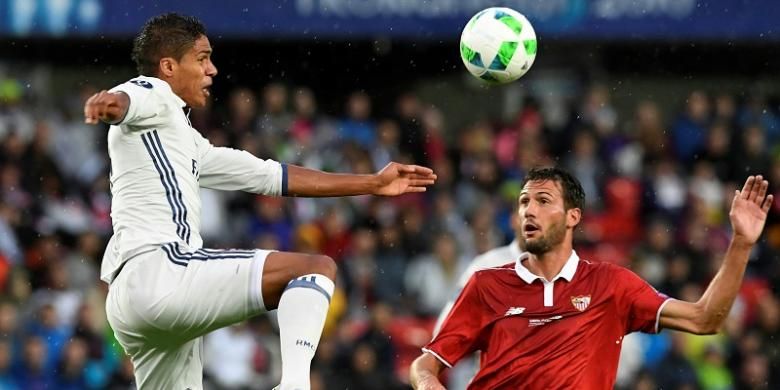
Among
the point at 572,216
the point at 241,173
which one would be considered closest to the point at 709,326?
the point at 572,216

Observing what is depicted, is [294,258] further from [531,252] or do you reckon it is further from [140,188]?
[531,252]

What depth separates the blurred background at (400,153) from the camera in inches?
526

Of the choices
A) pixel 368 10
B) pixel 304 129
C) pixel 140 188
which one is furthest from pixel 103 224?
pixel 140 188

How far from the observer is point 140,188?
6.74 meters

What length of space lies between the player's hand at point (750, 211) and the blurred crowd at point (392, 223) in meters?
6.51

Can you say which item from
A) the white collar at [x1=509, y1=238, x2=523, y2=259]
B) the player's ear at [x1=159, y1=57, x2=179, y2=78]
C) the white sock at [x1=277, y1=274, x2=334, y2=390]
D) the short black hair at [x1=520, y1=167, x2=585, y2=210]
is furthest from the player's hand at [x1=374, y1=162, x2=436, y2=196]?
the white collar at [x1=509, y1=238, x2=523, y2=259]

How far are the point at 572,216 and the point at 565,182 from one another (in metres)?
0.18

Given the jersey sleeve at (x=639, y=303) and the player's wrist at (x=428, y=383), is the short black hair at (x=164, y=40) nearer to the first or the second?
the player's wrist at (x=428, y=383)

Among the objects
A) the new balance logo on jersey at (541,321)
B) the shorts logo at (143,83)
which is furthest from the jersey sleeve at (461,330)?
the shorts logo at (143,83)

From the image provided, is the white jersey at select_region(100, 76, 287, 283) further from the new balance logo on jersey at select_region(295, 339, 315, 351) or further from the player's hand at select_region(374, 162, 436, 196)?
the player's hand at select_region(374, 162, 436, 196)

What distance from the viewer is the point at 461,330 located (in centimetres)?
732

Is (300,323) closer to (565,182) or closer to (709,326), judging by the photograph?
(565,182)

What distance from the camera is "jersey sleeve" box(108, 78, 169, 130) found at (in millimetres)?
6434

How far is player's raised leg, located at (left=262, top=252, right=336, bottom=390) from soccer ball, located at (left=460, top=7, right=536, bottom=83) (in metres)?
2.03
